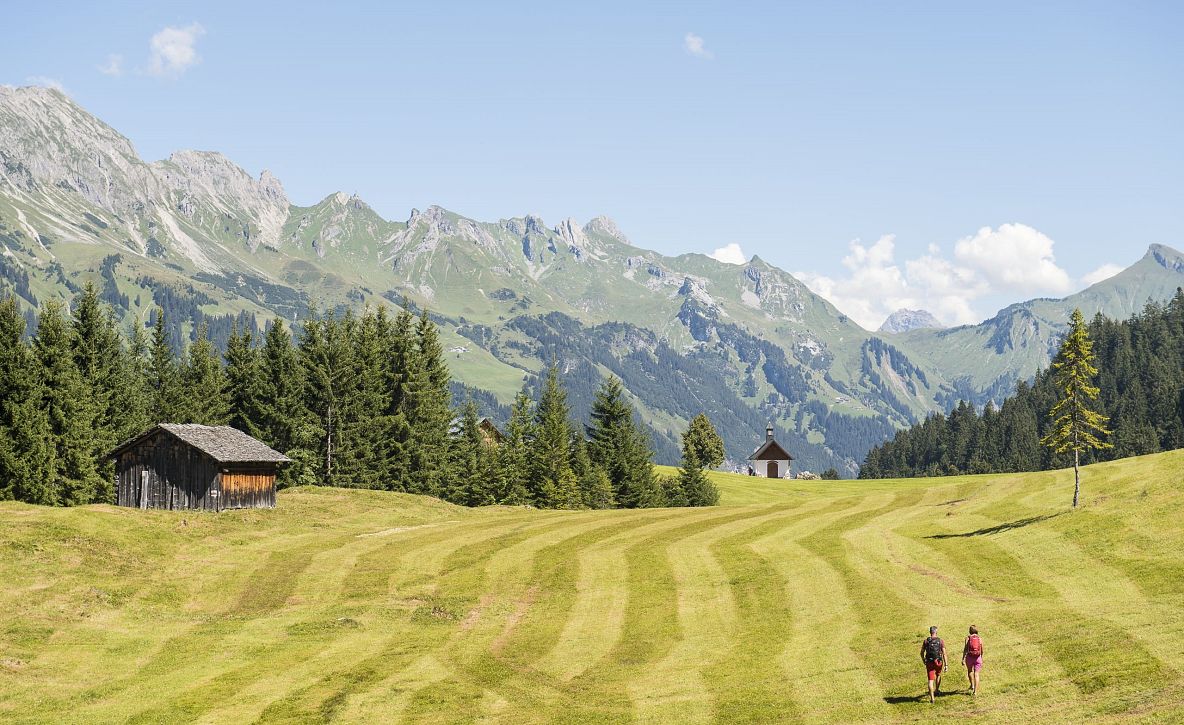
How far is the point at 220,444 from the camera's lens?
263ft

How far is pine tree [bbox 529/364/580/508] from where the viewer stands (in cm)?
10694

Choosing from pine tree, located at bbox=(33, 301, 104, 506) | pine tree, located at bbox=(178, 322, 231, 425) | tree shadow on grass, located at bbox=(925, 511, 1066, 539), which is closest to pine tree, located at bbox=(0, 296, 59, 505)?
pine tree, located at bbox=(33, 301, 104, 506)

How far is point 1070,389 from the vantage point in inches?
2511

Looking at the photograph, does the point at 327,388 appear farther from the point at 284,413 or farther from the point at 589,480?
the point at 589,480

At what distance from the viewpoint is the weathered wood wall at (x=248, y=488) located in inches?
3081

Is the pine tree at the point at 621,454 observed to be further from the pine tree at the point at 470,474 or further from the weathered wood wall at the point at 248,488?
the weathered wood wall at the point at 248,488

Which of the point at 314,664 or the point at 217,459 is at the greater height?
the point at 217,459

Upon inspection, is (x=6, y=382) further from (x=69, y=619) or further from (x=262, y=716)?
(x=262, y=716)

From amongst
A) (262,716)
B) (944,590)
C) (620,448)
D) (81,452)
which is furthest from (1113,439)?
(262,716)

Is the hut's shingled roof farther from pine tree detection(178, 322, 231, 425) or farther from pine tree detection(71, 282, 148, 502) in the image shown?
pine tree detection(178, 322, 231, 425)

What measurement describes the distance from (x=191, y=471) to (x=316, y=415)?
22.9 metres

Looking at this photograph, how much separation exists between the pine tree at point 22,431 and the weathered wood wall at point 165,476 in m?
5.43

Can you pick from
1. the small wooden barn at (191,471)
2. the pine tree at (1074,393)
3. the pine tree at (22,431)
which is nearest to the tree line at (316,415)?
the pine tree at (22,431)

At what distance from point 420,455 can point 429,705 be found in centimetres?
7137
